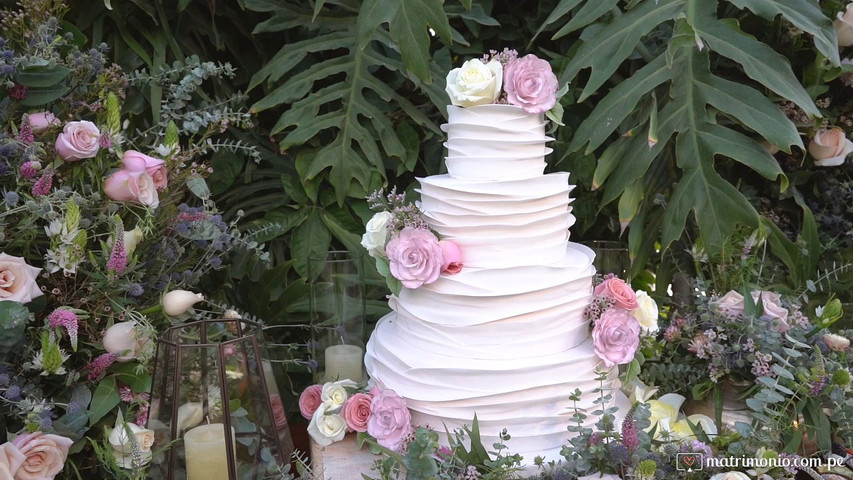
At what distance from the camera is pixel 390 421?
1035 millimetres

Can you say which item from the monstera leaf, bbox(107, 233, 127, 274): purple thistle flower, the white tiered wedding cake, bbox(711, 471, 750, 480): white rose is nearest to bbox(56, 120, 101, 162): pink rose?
bbox(107, 233, 127, 274): purple thistle flower

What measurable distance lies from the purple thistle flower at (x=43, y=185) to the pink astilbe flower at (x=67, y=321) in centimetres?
19

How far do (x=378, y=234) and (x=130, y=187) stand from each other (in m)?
0.41

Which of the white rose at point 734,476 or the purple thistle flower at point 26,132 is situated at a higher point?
the purple thistle flower at point 26,132

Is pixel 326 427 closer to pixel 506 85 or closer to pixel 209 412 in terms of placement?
pixel 209 412

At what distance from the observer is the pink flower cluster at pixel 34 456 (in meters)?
0.90

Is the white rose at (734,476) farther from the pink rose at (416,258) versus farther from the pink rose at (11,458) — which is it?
the pink rose at (11,458)

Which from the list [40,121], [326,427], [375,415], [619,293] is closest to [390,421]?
[375,415]

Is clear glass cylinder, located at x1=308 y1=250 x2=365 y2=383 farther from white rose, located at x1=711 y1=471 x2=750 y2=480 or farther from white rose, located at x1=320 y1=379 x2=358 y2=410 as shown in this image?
white rose, located at x1=711 y1=471 x2=750 y2=480

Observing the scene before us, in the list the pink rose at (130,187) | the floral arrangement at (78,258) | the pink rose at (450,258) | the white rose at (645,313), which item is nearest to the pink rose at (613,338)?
the white rose at (645,313)

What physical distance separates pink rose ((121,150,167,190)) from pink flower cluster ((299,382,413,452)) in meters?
0.46

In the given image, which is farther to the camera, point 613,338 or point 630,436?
point 613,338

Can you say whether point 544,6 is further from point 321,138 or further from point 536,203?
point 536,203

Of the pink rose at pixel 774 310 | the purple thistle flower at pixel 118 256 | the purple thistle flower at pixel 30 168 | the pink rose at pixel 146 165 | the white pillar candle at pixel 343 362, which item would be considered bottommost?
the white pillar candle at pixel 343 362
